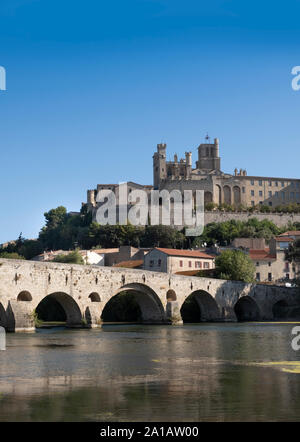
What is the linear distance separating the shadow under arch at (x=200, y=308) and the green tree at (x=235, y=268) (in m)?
4.80

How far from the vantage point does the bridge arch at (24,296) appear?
113 ft

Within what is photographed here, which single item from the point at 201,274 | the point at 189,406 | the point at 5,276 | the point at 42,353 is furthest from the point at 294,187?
the point at 189,406

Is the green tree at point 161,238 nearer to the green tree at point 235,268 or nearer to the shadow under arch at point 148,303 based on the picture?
the green tree at point 235,268

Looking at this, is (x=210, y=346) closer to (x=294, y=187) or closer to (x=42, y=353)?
(x=42, y=353)

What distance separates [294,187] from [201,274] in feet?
222

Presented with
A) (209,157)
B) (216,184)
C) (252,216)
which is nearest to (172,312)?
(252,216)

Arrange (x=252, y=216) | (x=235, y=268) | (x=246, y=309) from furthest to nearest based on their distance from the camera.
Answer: (x=252, y=216), (x=246, y=309), (x=235, y=268)

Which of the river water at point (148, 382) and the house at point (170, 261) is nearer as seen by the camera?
the river water at point (148, 382)

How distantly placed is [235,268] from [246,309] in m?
4.40

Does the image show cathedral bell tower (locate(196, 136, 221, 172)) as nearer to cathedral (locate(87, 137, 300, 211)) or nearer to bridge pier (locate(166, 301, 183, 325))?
cathedral (locate(87, 137, 300, 211))

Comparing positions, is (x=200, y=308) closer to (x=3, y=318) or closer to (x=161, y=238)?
(x=3, y=318)

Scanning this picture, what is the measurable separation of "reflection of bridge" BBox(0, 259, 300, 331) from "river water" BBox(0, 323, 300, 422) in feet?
23.1

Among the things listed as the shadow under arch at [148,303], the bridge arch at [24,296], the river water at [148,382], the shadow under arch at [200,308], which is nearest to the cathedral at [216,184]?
the shadow under arch at [200,308]

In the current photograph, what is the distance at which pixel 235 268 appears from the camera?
2373 inches
